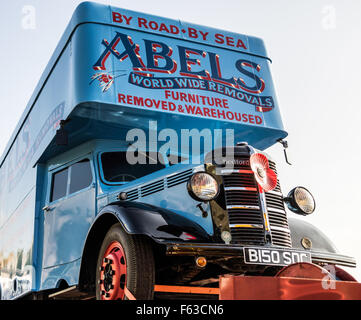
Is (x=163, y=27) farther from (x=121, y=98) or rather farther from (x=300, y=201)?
(x=300, y=201)

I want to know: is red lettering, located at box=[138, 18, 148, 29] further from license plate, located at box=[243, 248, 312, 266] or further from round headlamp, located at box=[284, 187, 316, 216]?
license plate, located at box=[243, 248, 312, 266]

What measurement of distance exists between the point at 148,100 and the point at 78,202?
1330 millimetres

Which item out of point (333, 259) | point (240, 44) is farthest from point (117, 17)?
point (333, 259)

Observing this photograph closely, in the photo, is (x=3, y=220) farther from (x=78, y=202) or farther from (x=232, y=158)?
(x=232, y=158)

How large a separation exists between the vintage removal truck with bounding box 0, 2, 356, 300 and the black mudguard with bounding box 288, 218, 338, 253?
14 mm

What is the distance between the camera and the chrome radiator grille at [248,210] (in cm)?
398

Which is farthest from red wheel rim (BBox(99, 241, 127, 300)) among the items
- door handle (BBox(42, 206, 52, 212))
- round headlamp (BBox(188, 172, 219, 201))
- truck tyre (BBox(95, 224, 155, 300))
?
door handle (BBox(42, 206, 52, 212))

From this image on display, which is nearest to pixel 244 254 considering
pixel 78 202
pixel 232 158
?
pixel 232 158

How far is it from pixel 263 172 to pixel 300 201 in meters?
0.47

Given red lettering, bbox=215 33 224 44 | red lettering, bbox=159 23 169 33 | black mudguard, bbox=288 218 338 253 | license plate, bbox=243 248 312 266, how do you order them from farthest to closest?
red lettering, bbox=215 33 224 44 < red lettering, bbox=159 23 169 33 < black mudguard, bbox=288 218 338 253 < license plate, bbox=243 248 312 266

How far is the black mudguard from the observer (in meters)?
4.74

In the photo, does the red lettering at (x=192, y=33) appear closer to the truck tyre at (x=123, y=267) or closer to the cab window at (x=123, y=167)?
the cab window at (x=123, y=167)

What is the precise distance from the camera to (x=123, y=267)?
3.88 m

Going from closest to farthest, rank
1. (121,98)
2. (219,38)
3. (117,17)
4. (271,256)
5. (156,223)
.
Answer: (271,256)
(156,223)
(121,98)
(117,17)
(219,38)
